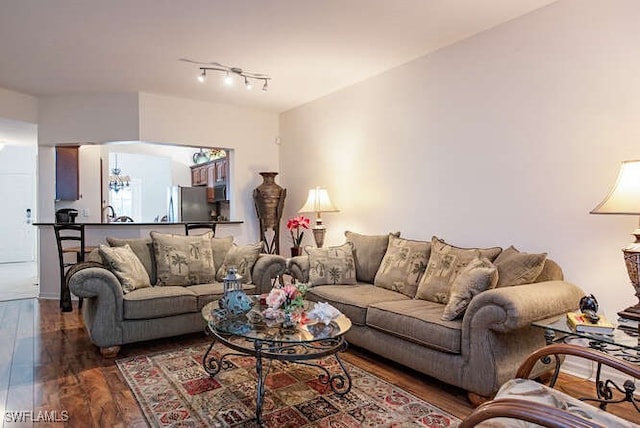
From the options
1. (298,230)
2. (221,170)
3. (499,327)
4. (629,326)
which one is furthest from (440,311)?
(221,170)

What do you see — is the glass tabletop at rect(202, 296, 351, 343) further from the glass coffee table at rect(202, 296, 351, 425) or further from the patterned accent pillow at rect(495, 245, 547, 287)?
the patterned accent pillow at rect(495, 245, 547, 287)

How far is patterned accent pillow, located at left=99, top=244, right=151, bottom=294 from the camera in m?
3.42

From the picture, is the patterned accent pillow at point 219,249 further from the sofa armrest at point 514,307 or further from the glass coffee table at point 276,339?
the sofa armrest at point 514,307

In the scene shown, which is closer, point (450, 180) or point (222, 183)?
point (450, 180)

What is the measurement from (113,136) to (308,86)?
2.50m

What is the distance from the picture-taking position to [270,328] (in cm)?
238

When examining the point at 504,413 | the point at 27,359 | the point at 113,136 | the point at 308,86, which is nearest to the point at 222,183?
the point at 113,136

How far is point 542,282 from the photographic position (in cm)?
267

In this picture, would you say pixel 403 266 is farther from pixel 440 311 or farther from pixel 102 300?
pixel 102 300

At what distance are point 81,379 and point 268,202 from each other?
10.9 feet

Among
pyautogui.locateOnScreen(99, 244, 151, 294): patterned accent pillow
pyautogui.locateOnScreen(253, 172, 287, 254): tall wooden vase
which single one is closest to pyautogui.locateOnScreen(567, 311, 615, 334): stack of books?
pyautogui.locateOnScreen(99, 244, 151, 294): patterned accent pillow

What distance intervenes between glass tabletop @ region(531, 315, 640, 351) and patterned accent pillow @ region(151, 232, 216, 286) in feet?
9.43

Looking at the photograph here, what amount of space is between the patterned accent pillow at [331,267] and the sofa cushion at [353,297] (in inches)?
3.2

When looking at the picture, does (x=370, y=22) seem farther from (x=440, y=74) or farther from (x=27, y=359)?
(x=27, y=359)
